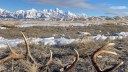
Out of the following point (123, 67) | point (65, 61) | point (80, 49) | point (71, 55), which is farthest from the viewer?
point (80, 49)

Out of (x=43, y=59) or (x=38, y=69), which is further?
(x=43, y=59)

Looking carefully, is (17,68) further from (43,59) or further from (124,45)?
(124,45)

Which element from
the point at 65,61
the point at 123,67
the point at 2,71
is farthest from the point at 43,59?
the point at 123,67

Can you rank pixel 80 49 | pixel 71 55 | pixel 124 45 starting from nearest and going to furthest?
pixel 71 55
pixel 80 49
pixel 124 45

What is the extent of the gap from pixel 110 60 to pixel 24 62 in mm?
3109

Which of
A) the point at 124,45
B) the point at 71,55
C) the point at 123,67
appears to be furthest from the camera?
the point at 124,45

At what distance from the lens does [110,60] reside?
14.8 m

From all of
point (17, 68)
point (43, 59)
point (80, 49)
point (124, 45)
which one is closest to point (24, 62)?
point (17, 68)

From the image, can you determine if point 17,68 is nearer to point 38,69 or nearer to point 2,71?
point 2,71

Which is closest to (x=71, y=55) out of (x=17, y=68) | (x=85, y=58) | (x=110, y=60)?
(x=85, y=58)

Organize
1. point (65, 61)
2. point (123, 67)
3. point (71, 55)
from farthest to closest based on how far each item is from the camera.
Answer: point (71, 55) → point (65, 61) → point (123, 67)

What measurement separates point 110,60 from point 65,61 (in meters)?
1.59

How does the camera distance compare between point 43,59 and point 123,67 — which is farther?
point 43,59

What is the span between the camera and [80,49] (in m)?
17.0
